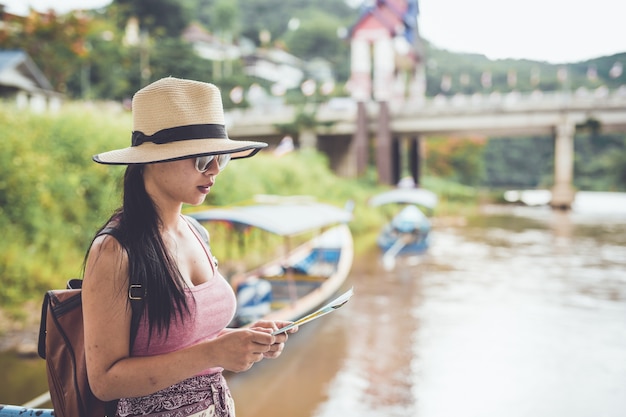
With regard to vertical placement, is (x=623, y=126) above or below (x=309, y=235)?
above

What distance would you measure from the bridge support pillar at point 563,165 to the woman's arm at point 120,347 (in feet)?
89.8

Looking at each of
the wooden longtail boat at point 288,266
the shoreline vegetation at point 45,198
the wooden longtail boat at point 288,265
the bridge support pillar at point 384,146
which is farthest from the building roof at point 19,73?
the bridge support pillar at point 384,146

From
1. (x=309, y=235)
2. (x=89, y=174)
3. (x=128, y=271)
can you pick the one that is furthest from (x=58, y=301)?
(x=309, y=235)

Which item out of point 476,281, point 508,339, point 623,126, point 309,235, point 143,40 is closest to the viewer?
point 508,339

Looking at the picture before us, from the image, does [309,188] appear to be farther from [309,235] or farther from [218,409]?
[218,409]

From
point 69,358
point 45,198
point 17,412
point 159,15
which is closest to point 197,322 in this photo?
point 69,358

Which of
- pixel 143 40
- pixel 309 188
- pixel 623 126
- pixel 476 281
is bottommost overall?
pixel 476 281

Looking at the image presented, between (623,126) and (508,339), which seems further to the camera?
(623,126)

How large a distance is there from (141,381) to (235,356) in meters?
0.23

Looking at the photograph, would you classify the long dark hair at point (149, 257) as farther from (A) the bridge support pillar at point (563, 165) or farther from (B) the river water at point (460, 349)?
(A) the bridge support pillar at point (563, 165)

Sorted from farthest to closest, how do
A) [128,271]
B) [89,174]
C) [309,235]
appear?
[309,235] → [89,174] → [128,271]

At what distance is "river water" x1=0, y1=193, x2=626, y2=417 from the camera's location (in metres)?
5.10

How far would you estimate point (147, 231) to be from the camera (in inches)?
56.4

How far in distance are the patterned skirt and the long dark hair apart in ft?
0.64
